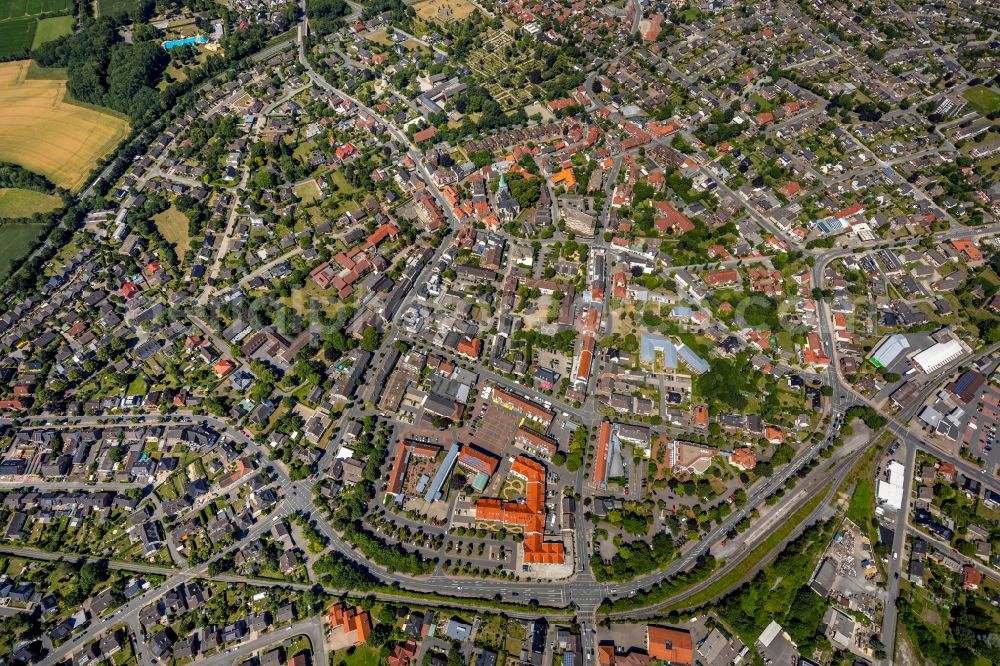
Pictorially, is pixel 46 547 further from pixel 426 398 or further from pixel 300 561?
pixel 426 398

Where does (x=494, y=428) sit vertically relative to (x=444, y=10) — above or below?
below

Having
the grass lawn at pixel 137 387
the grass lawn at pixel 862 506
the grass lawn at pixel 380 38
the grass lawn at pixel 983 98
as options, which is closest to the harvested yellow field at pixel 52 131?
the grass lawn at pixel 137 387

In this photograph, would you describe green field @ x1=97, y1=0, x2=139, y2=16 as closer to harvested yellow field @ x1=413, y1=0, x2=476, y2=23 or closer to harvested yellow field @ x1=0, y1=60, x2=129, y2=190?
harvested yellow field @ x1=0, y1=60, x2=129, y2=190

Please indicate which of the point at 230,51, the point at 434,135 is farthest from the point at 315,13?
the point at 434,135

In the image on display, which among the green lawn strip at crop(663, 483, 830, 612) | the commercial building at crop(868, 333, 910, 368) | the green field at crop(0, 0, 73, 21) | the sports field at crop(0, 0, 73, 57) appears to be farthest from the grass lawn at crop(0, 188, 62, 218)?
the commercial building at crop(868, 333, 910, 368)

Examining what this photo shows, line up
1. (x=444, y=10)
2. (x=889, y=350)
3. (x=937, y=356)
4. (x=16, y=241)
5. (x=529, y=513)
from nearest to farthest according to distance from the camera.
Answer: (x=529, y=513) → (x=937, y=356) → (x=889, y=350) → (x=16, y=241) → (x=444, y=10)

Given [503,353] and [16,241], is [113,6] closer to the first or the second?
[16,241]

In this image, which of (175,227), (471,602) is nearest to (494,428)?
(471,602)
